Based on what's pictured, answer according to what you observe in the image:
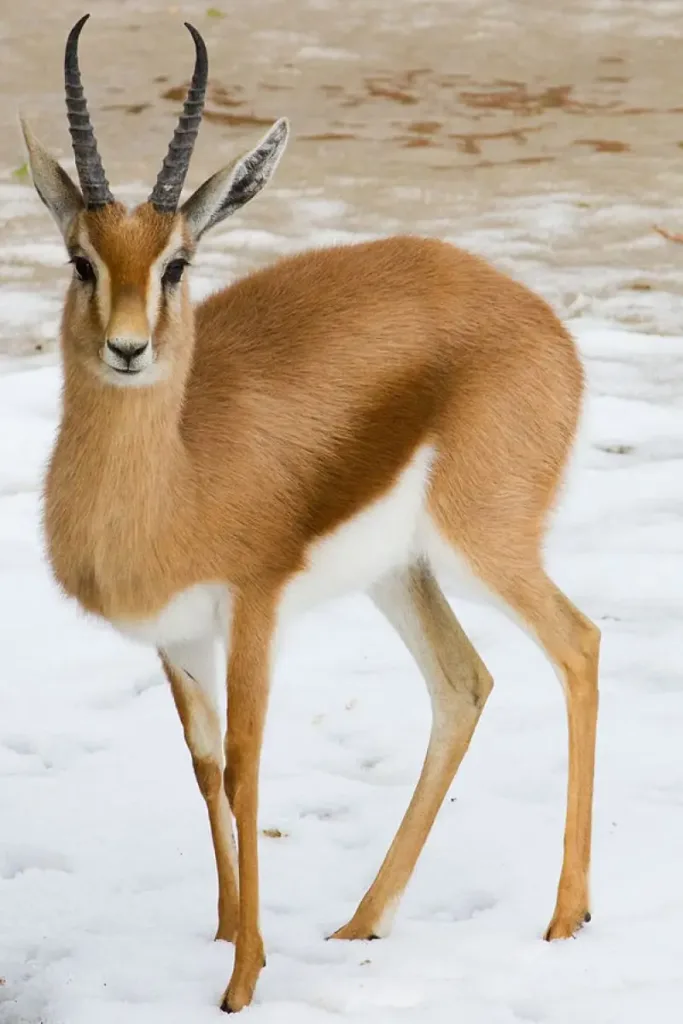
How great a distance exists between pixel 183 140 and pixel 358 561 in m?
1.03

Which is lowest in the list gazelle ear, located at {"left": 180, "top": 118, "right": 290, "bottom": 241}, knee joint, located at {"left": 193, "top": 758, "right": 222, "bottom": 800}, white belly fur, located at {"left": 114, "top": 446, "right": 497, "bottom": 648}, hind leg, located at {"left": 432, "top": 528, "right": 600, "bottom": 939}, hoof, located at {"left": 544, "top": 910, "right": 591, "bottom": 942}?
hoof, located at {"left": 544, "top": 910, "right": 591, "bottom": 942}

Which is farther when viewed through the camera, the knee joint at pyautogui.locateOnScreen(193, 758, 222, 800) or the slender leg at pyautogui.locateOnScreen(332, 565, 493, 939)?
the slender leg at pyautogui.locateOnScreen(332, 565, 493, 939)

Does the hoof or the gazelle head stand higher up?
the gazelle head

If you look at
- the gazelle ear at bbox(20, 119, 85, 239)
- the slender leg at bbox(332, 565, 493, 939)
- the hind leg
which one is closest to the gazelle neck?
the gazelle ear at bbox(20, 119, 85, 239)

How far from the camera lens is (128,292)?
11.7ft

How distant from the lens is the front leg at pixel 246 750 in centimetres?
382

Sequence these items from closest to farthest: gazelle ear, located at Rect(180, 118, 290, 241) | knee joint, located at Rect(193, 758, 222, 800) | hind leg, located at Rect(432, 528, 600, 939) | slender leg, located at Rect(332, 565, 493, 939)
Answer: gazelle ear, located at Rect(180, 118, 290, 241), hind leg, located at Rect(432, 528, 600, 939), knee joint, located at Rect(193, 758, 222, 800), slender leg, located at Rect(332, 565, 493, 939)

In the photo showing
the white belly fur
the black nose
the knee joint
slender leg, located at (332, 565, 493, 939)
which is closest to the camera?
the black nose

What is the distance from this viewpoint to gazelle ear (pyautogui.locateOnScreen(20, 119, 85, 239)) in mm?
3688

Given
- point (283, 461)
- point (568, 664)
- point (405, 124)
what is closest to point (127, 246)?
point (283, 461)

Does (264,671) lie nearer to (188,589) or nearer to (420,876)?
(188,589)

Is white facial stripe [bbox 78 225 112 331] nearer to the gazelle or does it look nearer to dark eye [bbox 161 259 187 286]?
the gazelle

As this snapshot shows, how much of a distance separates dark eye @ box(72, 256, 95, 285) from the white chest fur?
2.24 feet

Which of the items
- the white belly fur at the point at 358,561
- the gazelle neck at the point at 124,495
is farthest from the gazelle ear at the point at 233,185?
the white belly fur at the point at 358,561
